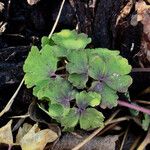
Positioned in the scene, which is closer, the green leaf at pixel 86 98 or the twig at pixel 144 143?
the green leaf at pixel 86 98

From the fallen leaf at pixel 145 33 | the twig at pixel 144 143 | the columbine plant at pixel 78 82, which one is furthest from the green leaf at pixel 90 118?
the fallen leaf at pixel 145 33

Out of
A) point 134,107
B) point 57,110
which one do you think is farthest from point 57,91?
point 134,107

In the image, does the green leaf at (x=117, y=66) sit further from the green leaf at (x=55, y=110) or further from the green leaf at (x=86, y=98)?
the green leaf at (x=55, y=110)

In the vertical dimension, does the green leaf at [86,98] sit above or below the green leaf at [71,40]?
below

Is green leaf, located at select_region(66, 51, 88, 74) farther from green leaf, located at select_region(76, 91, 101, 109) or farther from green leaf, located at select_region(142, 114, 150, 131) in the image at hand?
green leaf, located at select_region(142, 114, 150, 131)

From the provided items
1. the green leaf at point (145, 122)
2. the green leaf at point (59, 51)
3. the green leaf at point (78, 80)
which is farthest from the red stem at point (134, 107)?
the green leaf at point (59, 51)

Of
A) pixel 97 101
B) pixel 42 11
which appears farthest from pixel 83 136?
pixel 42 11

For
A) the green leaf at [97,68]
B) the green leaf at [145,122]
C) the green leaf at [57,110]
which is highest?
the green leaf at [97,68]
